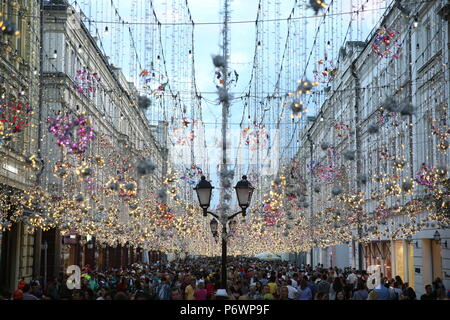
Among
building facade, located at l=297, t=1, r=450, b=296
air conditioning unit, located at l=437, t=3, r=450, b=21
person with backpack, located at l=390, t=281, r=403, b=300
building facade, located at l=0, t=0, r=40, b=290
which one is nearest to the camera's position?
person with backpack, located at l=390, t=281, r=403, b=300

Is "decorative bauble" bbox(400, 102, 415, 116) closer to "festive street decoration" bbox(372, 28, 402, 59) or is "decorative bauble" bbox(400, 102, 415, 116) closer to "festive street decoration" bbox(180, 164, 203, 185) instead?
"festive street decoration" bbox(372, 28, 402, 59)

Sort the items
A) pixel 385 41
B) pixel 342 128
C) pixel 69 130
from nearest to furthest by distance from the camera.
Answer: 1. pixel 69 130
2. pixel 385 41
3. pixel 342 128

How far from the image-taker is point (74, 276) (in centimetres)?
2067

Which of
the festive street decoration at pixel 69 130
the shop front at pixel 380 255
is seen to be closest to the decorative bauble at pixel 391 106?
the festive street decoration at pixel 69 130

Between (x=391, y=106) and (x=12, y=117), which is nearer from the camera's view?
(x=391, y=106)

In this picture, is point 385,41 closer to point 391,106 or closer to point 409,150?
point 391,106

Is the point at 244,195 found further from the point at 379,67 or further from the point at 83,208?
the point at 379,67

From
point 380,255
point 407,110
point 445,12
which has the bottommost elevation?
point 380,255

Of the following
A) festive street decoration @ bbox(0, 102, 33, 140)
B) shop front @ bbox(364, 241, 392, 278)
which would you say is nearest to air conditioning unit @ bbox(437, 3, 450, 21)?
festive street decoration @ bbox(0, 102, 33, 140)

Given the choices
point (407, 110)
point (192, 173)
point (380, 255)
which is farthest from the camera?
point (380, 255)

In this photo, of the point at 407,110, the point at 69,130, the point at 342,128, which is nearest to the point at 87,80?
the point at 342,128

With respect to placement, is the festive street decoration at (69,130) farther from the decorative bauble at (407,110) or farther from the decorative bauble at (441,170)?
the decorative bauble at (441,170)
